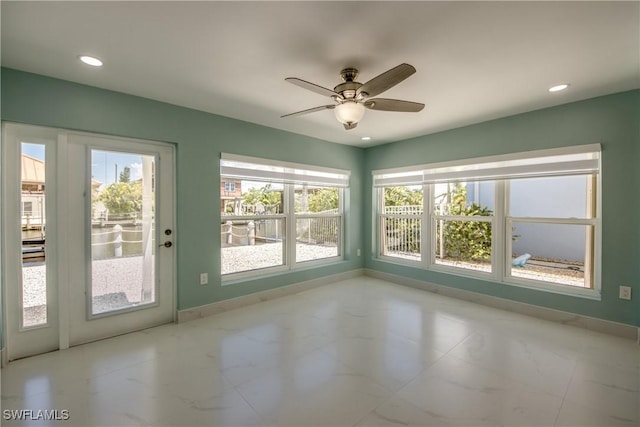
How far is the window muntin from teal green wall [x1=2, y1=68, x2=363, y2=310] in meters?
1.41

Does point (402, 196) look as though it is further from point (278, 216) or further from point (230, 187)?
point (230, 187)

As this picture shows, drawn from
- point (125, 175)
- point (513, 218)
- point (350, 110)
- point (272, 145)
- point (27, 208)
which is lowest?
point (513, 218)

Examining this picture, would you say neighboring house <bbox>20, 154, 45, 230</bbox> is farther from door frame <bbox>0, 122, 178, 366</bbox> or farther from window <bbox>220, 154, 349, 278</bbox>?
window <bbox>220, 154, 349, 278</bbox>

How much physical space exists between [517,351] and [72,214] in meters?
4.19

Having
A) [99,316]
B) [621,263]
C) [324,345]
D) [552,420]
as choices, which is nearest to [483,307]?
[621,263]

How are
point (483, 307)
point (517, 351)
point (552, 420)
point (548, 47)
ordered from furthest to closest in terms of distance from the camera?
point (483, 307) < point (517, 351) < point (548, 47) < point (552, 420)

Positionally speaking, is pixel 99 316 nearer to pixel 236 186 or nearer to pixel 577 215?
pixel 236 186

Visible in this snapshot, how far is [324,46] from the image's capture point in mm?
1950

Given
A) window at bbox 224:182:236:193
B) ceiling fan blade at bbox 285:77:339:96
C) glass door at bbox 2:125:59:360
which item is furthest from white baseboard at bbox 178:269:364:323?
ceiling fan blade at bbox 285:77:339:96

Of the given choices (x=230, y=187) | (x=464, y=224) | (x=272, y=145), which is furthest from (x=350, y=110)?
(x=464, y=224)

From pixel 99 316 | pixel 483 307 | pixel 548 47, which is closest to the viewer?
pixel 548 47

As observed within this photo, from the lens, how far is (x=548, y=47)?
77.8 inches

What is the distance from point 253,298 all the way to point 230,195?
1.39 m

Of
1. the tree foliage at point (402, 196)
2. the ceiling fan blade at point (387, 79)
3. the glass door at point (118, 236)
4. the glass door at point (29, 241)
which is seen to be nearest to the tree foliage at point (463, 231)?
the tree foliage at point (402, 196)
